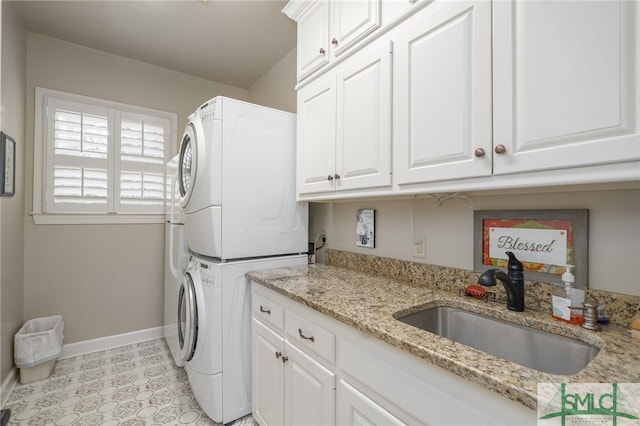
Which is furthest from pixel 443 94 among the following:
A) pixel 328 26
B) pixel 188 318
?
pixel 188 318

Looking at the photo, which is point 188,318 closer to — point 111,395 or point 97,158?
point 111,395

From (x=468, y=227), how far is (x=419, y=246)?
0.27 m

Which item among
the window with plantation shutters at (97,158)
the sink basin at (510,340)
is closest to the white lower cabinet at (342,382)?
the sink basin at (510,340)

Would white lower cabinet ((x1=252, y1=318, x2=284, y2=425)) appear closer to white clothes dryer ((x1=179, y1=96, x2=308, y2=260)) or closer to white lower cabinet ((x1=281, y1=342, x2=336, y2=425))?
white lower cabinet ((x1=281, y1=342, x2=336, y2=425))

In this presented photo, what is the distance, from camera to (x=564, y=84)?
0.82m

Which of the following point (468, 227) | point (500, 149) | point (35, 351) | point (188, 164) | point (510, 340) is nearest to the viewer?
point (500, 149)

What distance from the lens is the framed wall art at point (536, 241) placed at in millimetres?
1026

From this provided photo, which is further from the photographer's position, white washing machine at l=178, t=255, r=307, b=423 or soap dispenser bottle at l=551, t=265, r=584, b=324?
white washing machine at l=178, t=255, r=307, b=423

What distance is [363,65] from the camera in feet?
4.67

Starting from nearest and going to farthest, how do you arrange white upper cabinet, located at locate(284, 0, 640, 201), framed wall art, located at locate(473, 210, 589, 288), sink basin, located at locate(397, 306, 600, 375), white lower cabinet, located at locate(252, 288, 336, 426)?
→ white upper cabinet, located at locate(284, 0, 640, 201) < sink basin, located at locate(397, 306, 600, 375) < framed wall art, located at locate(473, 210, 589, 288) < white lower cabinet, located at locate(252, 288, 336, 426)

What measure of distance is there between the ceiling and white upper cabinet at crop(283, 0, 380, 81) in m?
0.41

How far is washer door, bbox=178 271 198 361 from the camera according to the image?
1.79 metres

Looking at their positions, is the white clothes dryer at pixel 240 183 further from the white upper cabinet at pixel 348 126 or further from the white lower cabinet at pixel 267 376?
the white lower cabinet at pixel 267 376

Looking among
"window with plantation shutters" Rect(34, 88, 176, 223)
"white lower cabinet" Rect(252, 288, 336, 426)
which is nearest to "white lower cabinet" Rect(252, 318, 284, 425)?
"white lower cabinet" Rect(252, 288, 336, 426)
